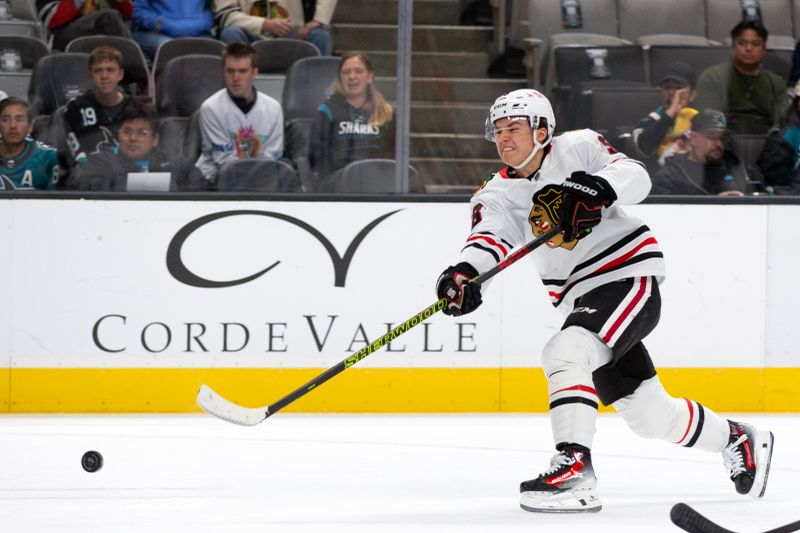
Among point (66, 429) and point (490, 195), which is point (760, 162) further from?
point (66, 429)

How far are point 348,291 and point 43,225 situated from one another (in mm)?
1108

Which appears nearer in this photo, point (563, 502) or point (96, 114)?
point (563, 502)

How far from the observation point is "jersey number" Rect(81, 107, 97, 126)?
493 centimetres

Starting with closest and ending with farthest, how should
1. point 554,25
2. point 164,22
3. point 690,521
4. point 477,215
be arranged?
1. point 690,521
2. point 477,215
3. point 164,22
4. point 554,25

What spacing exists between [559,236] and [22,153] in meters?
2.39

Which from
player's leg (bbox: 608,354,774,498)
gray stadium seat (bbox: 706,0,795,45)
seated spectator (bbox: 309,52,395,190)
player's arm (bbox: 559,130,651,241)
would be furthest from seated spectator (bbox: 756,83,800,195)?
player's arm (bbox: 559,130,651,241)

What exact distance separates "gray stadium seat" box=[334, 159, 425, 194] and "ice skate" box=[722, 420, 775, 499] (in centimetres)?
190

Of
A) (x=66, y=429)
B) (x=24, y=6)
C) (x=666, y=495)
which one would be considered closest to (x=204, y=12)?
(x=24, y=6)

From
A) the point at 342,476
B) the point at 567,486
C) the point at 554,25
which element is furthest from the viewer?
the point at 554,25

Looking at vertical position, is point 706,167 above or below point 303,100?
below

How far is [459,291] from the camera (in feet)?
10.9

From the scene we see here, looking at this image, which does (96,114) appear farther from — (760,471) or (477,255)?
(760,471)

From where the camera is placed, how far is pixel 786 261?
16.6 feet

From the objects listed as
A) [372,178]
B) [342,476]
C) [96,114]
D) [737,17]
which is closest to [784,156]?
[737,17]
